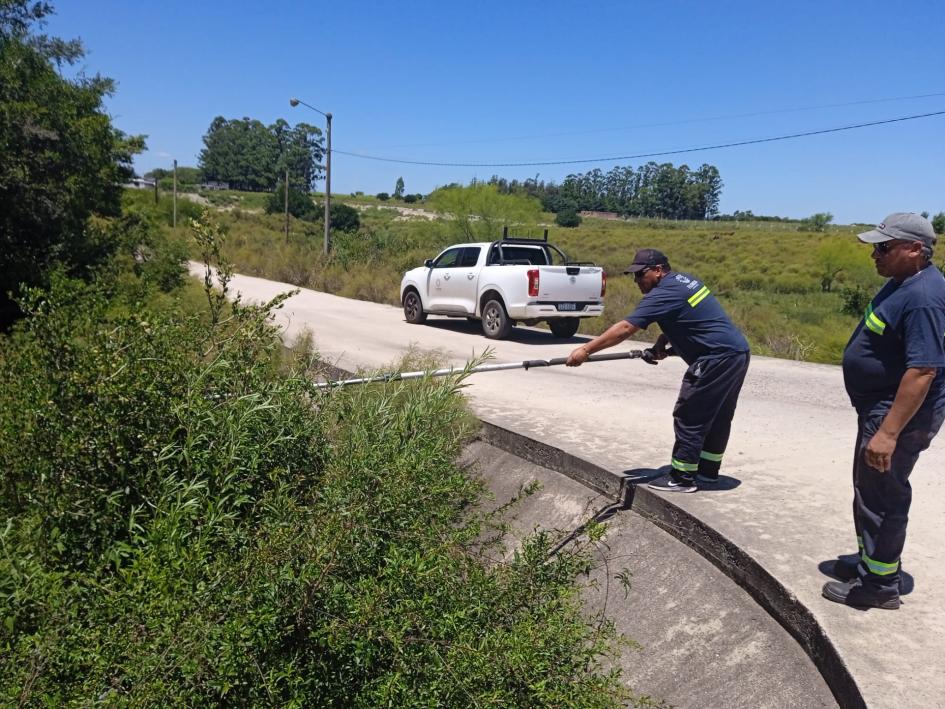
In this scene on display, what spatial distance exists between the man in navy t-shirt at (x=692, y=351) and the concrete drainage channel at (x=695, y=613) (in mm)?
386

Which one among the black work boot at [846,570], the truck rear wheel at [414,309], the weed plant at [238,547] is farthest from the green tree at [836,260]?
the weed plant at [238,547]

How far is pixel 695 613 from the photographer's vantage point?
425 cm

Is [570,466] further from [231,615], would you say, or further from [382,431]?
[231,615]

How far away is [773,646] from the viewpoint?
3789mm

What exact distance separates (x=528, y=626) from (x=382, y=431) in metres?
1.68

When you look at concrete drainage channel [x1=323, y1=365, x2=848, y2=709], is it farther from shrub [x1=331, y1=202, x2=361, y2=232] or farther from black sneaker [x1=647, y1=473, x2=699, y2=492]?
shrub [x1=331, y1=202, x2=361, y2=232]

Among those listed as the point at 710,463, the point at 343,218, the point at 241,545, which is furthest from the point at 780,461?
the point at 343,218

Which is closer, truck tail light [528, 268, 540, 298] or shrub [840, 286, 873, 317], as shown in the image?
truck tail light [528, 268, 540, 298]

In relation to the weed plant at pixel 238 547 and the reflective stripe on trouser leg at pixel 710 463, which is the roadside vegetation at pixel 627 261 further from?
the reflective stripe on trouser leg at pixel 710 463

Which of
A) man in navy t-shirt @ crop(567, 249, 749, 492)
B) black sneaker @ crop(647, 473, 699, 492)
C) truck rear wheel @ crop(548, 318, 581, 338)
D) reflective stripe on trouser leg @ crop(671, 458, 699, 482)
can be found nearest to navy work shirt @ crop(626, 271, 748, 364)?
man in navy t-shirt @ crop(567, 249, 749, 492)

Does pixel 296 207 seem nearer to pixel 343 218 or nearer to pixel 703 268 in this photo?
pixel 343 218

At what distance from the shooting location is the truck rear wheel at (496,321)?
13931mm

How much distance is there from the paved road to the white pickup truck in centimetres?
85

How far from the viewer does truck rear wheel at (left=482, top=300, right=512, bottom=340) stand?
13931 mm
